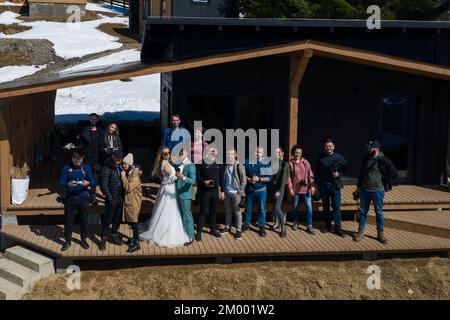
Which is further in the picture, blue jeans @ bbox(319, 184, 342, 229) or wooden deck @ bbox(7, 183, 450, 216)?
wooden deck @ bbox(7, 183, 450, 216)

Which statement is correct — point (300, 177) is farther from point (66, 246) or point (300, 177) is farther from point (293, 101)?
point (66, 246)

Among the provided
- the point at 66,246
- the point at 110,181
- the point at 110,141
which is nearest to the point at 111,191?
the point at 110,181

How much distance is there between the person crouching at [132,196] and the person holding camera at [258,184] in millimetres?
1912

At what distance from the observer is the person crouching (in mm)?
9812

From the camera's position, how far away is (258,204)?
10.6 metres

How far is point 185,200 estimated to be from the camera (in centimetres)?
1002

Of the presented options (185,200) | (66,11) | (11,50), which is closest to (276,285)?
(185,200)

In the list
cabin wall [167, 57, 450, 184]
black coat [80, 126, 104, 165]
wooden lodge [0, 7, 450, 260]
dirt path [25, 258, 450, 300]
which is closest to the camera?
dirt path [25, 258, 450, 300]

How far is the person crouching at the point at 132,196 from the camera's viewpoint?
9812 millimetres

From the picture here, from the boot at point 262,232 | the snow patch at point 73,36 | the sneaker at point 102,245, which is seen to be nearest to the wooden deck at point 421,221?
the boot at point 262,232

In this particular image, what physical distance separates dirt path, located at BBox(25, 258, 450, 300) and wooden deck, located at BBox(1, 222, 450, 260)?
277 mm

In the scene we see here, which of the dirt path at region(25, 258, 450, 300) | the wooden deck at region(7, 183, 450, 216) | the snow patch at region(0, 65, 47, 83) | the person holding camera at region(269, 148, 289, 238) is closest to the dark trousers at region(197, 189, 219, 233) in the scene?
the dirt path at region(25, 258, 450, 300)

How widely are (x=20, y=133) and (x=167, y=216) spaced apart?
422cm

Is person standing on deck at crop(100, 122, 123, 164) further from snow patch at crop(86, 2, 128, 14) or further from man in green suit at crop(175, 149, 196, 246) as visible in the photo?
snow patch at crop(86, 2, 128, 14)
